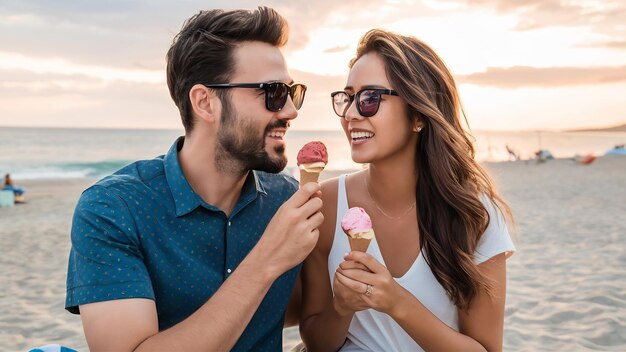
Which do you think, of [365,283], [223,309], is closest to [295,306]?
[365,283]

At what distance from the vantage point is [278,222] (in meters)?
2.79

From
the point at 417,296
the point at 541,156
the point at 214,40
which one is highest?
the point at 214,40

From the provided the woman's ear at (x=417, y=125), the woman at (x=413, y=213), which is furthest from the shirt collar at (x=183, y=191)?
the woman's ear at (x=417, y=125)

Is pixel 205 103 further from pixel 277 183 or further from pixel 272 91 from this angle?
pixel 277 183

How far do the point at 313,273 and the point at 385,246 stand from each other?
0.53 metres

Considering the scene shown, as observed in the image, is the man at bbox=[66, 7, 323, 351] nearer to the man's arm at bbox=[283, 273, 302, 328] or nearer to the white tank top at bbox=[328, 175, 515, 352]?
the man's arm at bbox=[283, 273, 302, 328]

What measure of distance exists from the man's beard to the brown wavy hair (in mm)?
895

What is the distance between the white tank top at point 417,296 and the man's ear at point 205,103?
115cm

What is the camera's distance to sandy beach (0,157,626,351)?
21.3 ft

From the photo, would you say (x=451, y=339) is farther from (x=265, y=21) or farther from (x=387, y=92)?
(x=265, y=21)

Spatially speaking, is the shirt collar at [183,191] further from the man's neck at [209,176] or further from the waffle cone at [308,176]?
the waffle cone at [308,176]

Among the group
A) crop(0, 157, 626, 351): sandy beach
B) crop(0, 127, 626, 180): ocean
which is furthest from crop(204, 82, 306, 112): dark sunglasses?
crop(0, 127, 626, 180): ocean

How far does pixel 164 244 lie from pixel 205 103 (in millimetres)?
964

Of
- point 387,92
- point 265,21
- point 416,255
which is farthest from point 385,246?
point 265,21
